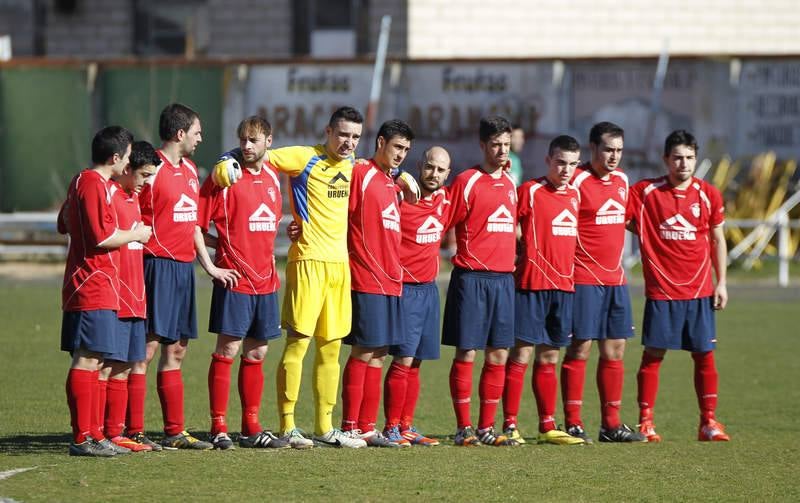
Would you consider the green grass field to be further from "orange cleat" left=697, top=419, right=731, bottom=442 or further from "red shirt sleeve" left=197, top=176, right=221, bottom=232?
"red shirt sleeve" left=197, top=176, right=221, bottom=232

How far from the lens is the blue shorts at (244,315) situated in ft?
30.9

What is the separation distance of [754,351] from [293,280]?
7923 mm

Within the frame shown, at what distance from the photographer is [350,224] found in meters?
9.86

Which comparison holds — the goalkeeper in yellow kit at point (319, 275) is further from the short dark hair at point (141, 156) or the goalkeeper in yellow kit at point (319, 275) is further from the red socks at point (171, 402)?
the short dark hair at point (141, 156)

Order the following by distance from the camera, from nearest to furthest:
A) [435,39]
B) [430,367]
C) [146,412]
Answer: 1. [146,412]
2. [430,367]
3. [435,39]

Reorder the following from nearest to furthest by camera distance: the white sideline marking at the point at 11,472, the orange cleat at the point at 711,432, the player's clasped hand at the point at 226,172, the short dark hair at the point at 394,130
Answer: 1. the white sideline marking at the point at 11,472
2. the player's clasped hand at the point at 226,172
3. the short dark hair at the point at 394,130
4. the orange cleat at the point at 711,432

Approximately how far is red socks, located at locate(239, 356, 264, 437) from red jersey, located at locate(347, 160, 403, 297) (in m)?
0.85

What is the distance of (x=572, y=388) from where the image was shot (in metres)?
10.5

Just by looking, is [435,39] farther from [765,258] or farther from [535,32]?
[765,258]

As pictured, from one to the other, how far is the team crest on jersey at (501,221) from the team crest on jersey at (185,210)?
6.51 ft

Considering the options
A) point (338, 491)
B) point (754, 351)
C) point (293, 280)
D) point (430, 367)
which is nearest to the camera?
point (338, 491)

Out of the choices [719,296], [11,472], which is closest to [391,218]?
[719,296]

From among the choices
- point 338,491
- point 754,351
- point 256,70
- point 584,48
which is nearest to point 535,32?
point 584,48

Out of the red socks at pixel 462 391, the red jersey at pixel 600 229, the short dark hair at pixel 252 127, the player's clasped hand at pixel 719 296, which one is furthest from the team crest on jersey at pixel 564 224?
the short dark hair at pixel 252 127
